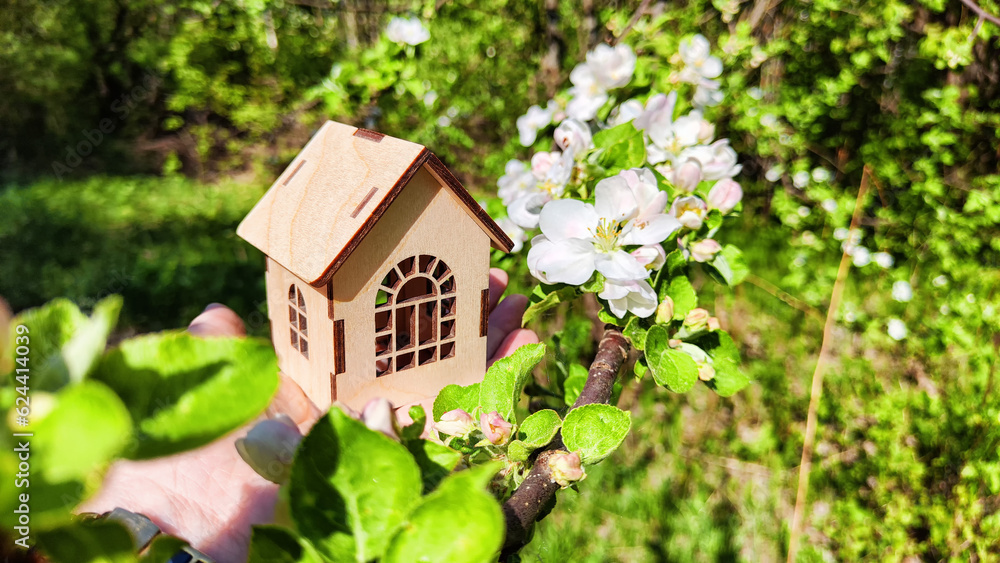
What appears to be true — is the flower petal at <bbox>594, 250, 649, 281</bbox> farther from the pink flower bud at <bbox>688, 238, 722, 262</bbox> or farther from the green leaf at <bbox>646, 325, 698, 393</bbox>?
the pink flower bud at <bbox>688, 238, 722, 262</bbox>

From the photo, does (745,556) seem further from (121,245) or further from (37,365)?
(121,245)

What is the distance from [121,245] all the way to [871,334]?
4.95m

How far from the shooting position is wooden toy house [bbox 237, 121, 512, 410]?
971 mm

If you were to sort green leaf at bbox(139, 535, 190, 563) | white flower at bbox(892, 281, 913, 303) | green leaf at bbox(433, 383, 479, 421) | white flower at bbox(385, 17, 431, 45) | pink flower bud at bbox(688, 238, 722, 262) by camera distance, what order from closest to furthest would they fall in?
green leaf at bbox(139, 535, 190, 563)
green leaf at bbox(433, 383, 479, 421)
pink flower bud at bbox(688, 238, 722, 262)
white flower at bbox(385, 17, 431, 45)
white flower at bbox(892, 281, 913, 303)

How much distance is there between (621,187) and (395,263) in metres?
0.37

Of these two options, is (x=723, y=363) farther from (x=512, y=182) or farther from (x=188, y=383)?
(x=188, y=383)

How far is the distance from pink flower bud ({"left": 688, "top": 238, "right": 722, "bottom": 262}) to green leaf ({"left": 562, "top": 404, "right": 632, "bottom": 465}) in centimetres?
48

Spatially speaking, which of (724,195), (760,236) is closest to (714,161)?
(724,195)

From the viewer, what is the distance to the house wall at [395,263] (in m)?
1.00

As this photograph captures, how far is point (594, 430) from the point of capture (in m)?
0.73

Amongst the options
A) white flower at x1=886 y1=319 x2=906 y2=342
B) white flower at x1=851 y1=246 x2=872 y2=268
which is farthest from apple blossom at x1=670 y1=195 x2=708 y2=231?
white flower at x1=851 y1=246 x2=872 y2=268

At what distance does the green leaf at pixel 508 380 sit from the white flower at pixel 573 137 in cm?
52

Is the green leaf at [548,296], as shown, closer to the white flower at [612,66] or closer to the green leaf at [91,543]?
the white flower at [612,66]

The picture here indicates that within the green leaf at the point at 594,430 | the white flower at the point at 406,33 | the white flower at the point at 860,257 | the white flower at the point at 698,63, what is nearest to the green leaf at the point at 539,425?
the green leaf at the point at 594,430
